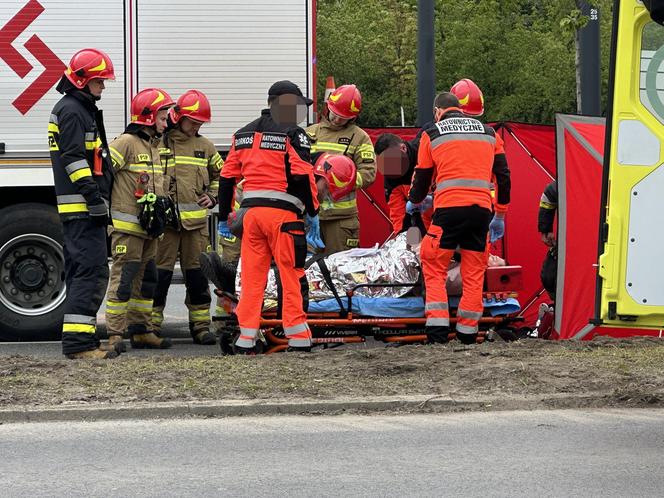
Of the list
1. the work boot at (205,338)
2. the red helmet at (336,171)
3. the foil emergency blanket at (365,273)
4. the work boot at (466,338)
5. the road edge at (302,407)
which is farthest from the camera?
the work boot at (205,338)

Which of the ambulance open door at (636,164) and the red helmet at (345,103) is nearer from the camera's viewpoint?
the ambulance open door at (636,164)

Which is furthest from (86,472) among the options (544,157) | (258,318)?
(544,157)

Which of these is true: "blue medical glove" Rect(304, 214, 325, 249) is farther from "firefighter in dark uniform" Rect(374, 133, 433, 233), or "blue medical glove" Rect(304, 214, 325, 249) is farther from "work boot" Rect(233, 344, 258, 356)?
"work boot" Rect(233, 344, 258, 356)

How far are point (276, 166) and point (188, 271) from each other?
2060 mm

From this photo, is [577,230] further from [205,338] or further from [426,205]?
[205,338]

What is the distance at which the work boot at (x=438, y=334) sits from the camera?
30.7 feet

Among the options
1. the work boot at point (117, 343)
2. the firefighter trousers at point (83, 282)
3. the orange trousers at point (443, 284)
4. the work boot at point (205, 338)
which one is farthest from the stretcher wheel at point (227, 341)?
the orange trousers at point (443, 284)

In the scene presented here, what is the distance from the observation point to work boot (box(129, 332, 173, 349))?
1061cm

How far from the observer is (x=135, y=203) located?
33.1ft

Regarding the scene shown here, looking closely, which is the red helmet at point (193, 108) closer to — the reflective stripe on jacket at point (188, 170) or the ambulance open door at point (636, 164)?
the reflective stripe on jacket at point (188, 170)

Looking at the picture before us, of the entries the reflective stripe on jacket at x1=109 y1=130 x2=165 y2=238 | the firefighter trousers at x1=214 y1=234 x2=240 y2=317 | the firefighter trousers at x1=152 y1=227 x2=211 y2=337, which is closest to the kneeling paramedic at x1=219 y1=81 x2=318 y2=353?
the reflective stripe on jacket at x1=109 y1=130 x2=165 y2=238

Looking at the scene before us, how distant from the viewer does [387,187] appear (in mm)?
10539

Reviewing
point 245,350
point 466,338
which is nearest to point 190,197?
point 245,350

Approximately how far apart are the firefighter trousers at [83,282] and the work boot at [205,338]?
181cm
